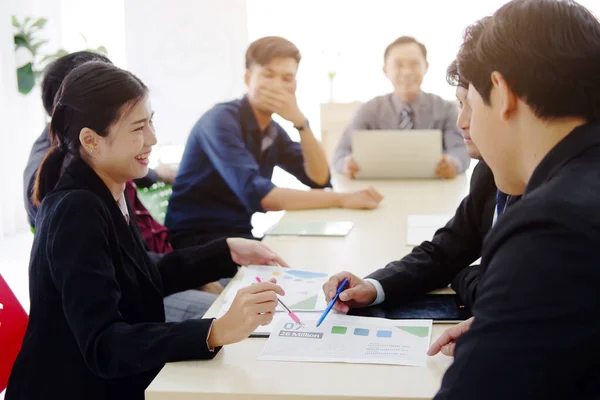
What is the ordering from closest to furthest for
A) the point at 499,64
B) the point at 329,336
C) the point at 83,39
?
the point at 499,64 < the point at 329,336 < the point at 83,39

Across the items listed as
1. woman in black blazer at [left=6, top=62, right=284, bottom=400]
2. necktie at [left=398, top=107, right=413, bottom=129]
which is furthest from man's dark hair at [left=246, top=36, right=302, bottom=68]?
woman in black blazer at [left=6, top=62, right=284, bottom=400]

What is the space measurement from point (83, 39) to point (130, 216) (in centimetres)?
372

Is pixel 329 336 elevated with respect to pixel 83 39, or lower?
lower

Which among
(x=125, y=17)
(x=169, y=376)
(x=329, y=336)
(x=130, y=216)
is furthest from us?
(x=125, y=17)

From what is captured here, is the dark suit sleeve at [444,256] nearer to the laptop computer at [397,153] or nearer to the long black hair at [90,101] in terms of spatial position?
the long black hair at [90,101]

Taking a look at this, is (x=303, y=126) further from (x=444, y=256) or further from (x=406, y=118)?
(x=444, y=256)

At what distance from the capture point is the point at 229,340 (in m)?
1.12

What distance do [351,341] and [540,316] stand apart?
1.82 feet

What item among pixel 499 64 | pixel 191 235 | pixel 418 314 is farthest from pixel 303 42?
pixel 499 64

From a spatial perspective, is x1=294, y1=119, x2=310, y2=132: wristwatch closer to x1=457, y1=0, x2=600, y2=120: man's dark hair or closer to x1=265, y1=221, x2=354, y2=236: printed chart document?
x1=265, y1=221, x2=354, y2=236: printed chart document

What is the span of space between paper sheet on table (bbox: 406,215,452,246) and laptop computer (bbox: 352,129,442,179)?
0.70 m

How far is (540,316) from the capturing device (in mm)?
656

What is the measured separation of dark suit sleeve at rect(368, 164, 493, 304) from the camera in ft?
4.70

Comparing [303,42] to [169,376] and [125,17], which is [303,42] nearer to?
[125,17]
